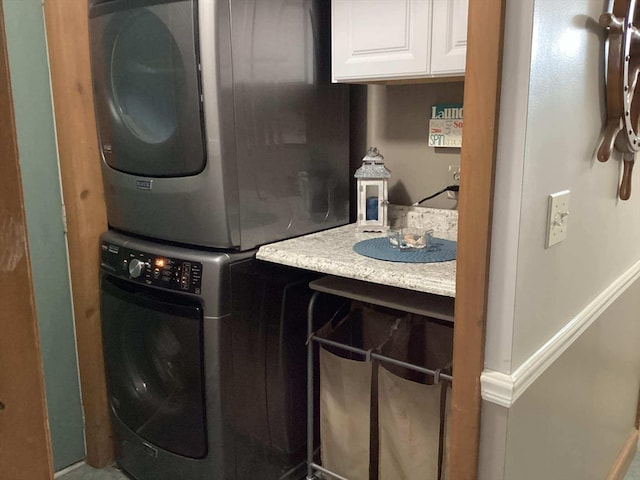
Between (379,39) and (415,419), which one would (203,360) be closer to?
(415,419)

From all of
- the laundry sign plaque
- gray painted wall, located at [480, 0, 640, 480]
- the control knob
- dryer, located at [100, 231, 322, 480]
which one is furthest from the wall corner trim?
the control knob

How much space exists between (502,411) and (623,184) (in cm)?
87

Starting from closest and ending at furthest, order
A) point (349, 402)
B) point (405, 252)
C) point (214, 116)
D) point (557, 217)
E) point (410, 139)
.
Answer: point (557, 217) → point (214, 116) → point (405, 252) → point (349, 402) → point (410, 139)

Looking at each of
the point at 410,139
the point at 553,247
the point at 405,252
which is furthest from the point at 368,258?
the point at 410,139

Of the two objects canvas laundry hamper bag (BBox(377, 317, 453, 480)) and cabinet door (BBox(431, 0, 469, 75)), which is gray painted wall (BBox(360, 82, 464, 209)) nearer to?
cabinet door (BBox(431, 0, 469, 75))

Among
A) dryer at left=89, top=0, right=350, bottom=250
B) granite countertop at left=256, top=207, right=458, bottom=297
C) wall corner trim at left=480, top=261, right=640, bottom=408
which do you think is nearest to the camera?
wall corner trim at left=480, top=261, right=640, bottom=408

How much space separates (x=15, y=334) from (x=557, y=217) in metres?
1.00

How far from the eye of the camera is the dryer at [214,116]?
1513 millimetres

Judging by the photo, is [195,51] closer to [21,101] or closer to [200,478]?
[21,101]

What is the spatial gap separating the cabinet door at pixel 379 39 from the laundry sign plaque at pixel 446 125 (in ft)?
0.92

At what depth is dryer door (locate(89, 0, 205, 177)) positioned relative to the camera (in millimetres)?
1520

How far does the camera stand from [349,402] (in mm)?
1777

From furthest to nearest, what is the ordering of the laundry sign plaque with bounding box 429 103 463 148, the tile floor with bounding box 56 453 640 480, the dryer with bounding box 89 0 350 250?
the tile floor with bounding box 56 453 640 480 < the laundry sign plaque with bounding box 429 103 463 148 < the dryer with bounding box 89 0 350 250

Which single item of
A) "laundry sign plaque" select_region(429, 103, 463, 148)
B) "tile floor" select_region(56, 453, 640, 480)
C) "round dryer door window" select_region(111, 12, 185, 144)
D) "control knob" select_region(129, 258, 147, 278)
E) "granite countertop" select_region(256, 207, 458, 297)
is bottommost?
"tile floor" select_region(56, 453, 640, 480)
